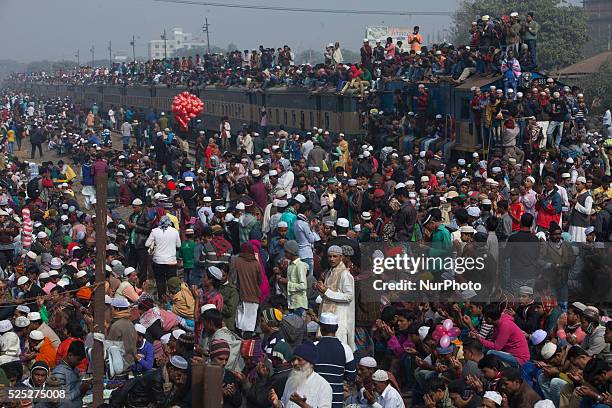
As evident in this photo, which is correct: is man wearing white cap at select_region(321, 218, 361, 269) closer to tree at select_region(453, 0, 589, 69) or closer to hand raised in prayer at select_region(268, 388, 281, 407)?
hand raised in prayer at select_region(268, 388, 281, 407)

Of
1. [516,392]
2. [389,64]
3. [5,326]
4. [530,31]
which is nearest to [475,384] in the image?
[516,392]

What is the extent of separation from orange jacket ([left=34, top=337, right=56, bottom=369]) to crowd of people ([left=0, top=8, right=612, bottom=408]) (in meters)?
0.03

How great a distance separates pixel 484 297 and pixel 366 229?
3.67 m

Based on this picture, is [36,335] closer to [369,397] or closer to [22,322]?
[22,322]

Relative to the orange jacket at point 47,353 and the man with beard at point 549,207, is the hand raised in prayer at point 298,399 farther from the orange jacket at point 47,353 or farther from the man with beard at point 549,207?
the man with beard at point 549,207

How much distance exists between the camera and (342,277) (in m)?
11.6

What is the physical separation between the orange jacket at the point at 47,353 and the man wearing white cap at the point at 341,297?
304 centimetres

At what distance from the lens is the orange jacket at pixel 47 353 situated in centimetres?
1183

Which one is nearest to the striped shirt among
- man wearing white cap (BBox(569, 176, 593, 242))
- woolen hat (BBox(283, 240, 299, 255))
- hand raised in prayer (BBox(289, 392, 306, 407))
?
hand raised in prayer (BBox(289, 392, 306, 407))

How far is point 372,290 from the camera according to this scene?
1288 cm

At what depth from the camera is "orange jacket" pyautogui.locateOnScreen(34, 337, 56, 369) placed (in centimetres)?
1183

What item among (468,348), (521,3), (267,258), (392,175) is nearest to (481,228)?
(267,258)

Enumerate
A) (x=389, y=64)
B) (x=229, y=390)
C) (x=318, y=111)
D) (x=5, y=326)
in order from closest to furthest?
1. (x=229, y=390)
2. (x=5, y=326)
3. (x=389, y=64)
4. (x=318, y=111)

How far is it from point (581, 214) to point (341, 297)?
538cm
